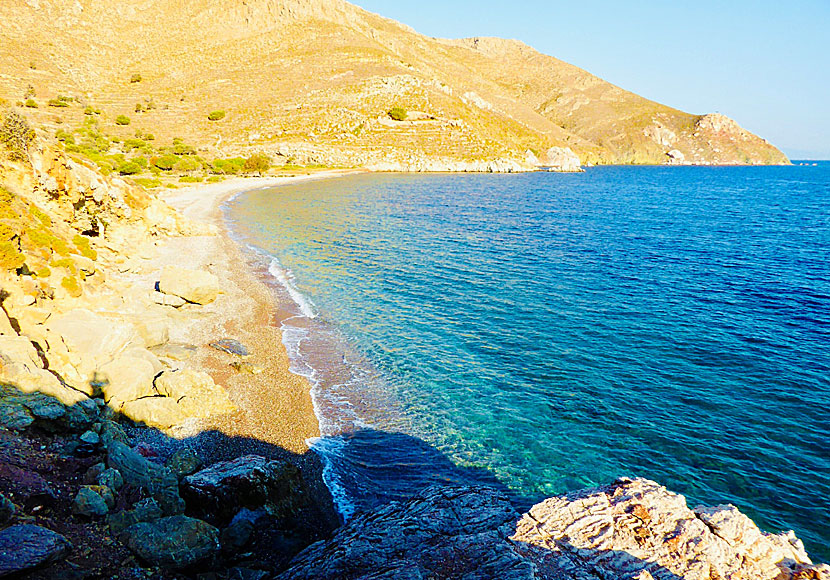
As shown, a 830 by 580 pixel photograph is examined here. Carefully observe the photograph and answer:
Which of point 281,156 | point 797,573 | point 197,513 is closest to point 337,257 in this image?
point 197,513

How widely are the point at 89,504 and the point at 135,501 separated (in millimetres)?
1243

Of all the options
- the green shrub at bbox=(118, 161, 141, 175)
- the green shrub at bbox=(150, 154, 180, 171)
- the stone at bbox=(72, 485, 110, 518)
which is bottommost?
the stone at bbox=(72, 485, 110, 518)

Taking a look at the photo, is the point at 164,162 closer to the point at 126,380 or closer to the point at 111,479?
the point at 126,380

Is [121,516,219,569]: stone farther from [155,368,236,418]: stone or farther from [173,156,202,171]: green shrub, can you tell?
[173,156,202,171]: green shrub

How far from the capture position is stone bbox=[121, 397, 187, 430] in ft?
44.2

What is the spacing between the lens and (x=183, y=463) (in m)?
11.3

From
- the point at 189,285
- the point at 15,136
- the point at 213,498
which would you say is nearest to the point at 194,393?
the point at 213,498

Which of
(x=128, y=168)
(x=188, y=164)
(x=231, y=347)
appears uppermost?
(x=188, y=164)

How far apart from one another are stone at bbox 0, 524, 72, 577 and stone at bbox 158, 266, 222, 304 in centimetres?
1819

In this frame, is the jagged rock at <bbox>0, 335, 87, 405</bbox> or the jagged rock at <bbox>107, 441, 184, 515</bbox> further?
the jagged rock at <bbox>0, 335, 87, 405</bbox>

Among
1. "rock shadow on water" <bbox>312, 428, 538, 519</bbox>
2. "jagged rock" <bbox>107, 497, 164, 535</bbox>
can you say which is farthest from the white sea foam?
"jagged rock" <bbox>107, 497, 164, 535</bbox>

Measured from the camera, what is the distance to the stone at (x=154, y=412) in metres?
13.5

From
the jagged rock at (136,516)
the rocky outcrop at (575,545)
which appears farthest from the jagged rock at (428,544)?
the jagged rock at (136,516)

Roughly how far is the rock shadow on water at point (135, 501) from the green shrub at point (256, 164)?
296 feet
